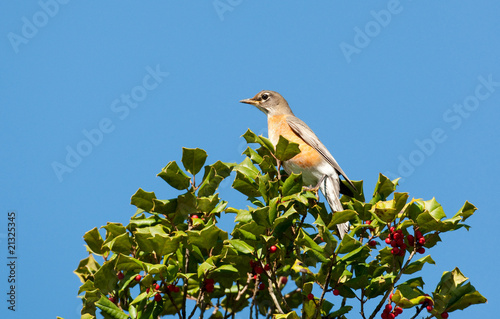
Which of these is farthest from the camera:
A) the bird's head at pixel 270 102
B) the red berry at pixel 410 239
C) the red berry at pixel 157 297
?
A: the bird's head at pixel 270 102

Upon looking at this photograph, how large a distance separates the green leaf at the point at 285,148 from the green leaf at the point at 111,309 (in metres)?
1.73

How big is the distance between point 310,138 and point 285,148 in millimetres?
2010

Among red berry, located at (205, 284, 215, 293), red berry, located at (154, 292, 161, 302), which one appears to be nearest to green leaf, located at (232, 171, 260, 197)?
red berry, located at (205, 284, 215, 293)

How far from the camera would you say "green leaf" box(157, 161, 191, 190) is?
441 cm

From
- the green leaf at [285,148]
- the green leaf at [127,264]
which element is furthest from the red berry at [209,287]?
the green leaf at [285,148]

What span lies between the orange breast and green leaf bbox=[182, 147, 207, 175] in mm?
1514

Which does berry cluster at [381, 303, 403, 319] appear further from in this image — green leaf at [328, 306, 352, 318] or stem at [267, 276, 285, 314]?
stem at [267, 276, 285, 314]

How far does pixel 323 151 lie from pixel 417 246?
7.03ft

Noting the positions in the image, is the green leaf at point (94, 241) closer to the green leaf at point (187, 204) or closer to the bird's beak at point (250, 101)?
the green leaf at point (187, 204)

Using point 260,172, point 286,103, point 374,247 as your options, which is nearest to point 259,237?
point 260,172

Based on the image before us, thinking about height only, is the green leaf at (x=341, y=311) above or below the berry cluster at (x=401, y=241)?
below

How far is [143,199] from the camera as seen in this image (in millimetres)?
4500

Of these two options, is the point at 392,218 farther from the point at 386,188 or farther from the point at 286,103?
the point at 286,103

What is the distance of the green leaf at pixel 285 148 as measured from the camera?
15.0 feet
